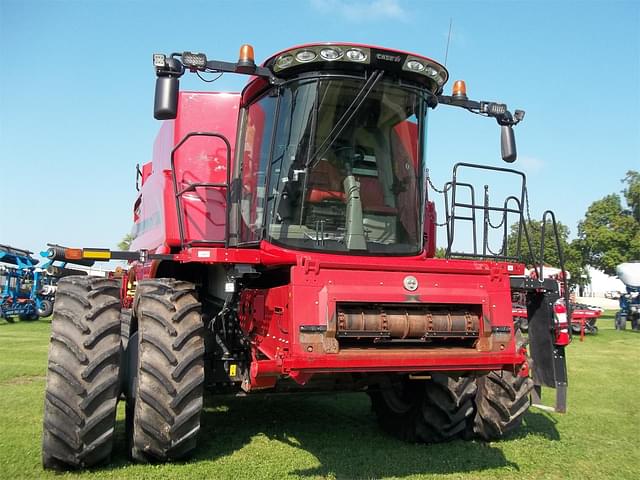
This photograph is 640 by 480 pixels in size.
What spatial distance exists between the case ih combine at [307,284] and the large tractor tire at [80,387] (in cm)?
1

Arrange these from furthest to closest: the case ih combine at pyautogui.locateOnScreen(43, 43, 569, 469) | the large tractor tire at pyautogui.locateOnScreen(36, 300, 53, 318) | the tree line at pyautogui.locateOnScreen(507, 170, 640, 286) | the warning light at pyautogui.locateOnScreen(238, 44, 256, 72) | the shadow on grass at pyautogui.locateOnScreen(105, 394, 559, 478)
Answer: the tree line at pyautogui.locateOnScreen(507, 170, 640, 286), the large tractor tire at pyautogui.locateOnScreen(36, 300, 53, 318), the shadow on grass at pyautogui.locateOnScreen(105, 394, 559, 478), the warning light at pyautogui.locateOnScreen(238, 44, 256, 72), the case ih combine at pyautogui.locateOnScreen(43, 43, 569, 469)

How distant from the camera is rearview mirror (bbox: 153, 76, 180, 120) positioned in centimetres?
442

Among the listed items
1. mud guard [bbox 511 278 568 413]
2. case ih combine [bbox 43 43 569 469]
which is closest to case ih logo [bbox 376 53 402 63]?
case ih combine [bbox 43 43 569 469]

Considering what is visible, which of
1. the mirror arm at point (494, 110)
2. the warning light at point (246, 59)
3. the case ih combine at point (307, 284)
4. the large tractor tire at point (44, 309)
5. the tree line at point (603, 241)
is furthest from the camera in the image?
the tree line at point (603, 241)

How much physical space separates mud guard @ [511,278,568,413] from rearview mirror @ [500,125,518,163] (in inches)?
45.5

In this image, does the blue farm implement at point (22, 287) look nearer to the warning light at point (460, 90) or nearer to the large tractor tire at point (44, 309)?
the large tractor tire at point (44, 309)

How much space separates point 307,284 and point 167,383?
1.37m

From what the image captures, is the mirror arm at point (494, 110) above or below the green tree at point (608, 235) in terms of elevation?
below

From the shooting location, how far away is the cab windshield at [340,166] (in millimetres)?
4754

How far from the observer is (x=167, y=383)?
14.9 feet

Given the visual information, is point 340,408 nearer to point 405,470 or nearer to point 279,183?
point 405,470

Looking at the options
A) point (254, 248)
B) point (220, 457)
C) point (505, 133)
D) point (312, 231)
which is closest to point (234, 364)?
point (220, 457)

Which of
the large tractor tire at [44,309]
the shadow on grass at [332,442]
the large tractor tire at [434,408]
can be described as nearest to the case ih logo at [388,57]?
the large tractor tire at [434,408]

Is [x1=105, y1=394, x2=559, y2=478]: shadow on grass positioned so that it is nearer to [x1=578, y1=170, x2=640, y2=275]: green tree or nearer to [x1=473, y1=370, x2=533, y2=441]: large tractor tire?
[x1=473, y1=370, x2=533, y2=441]: large tractor tire
